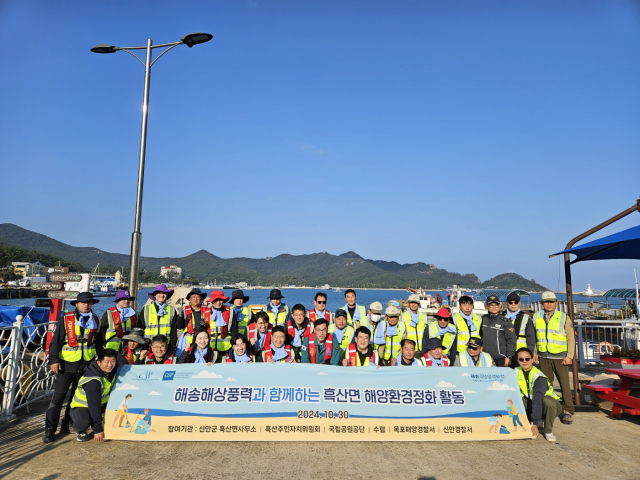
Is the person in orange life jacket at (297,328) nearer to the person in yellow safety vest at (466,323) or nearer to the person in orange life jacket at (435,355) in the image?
the person in orange life jacket at (435,355)

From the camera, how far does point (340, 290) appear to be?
7210 inches

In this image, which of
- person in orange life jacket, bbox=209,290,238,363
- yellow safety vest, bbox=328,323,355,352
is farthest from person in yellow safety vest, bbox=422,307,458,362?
person in orange life jacket, bbox=209,290,238,363

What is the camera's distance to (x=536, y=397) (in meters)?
5.36

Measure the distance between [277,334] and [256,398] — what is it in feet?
3.37

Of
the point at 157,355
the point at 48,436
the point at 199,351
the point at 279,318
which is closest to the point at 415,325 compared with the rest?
the point at 279,318

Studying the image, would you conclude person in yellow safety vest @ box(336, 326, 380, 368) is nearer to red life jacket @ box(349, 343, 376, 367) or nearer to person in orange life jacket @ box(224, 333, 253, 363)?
red life jacket @ box(349, 343, 376, 367)

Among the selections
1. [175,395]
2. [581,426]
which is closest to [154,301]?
[175,395]

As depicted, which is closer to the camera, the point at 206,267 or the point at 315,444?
the point at 315,444

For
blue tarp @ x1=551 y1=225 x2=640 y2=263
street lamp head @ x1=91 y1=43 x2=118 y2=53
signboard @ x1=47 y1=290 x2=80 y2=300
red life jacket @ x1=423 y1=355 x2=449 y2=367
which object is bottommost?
red life jacket @ x1=423 y1=355 x2=449 y2=367

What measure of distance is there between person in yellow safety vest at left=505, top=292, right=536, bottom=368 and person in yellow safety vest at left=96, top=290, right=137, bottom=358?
5682mm

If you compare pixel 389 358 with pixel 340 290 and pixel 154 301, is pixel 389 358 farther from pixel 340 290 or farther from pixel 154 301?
pixel 340 290

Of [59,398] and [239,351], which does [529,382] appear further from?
[59,398]

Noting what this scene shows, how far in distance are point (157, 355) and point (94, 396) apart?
0.90 m

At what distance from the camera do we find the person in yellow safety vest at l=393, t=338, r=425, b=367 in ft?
19.1
